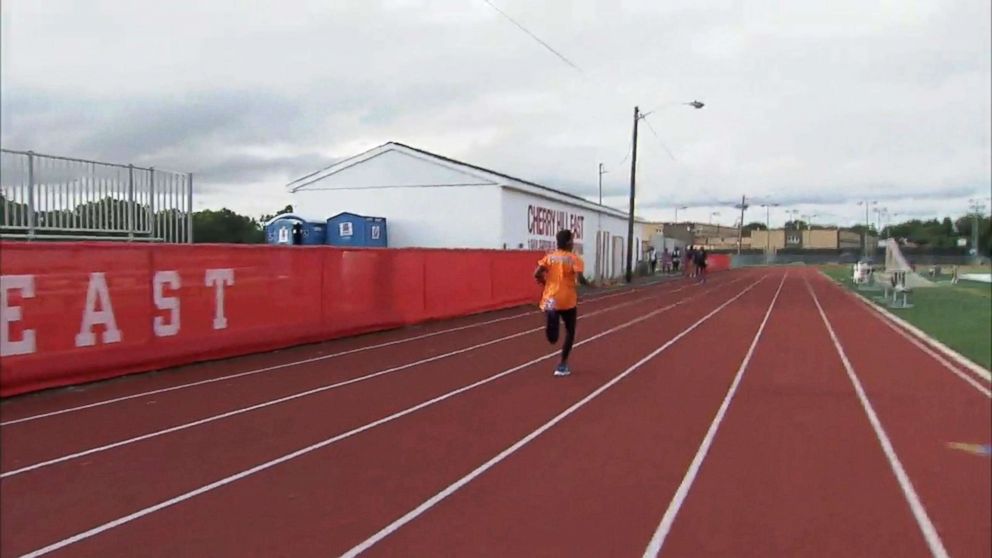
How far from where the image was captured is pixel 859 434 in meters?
7.39

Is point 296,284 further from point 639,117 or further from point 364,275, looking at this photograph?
point 639,117

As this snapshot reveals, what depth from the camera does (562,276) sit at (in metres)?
10.6

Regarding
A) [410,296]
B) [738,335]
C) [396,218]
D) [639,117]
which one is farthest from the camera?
[639,117]

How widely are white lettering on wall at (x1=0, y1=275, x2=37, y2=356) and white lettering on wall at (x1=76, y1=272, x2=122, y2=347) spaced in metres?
1.31

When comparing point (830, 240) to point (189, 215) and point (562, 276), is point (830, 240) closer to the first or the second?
point (562, 276)

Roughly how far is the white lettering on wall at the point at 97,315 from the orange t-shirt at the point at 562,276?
15.9 ft

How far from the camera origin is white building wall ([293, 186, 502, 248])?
1153 inches

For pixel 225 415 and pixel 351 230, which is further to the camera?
pixel 351 230

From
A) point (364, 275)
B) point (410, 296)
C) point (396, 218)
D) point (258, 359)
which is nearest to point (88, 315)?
point (258, 359)

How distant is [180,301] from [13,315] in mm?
4408

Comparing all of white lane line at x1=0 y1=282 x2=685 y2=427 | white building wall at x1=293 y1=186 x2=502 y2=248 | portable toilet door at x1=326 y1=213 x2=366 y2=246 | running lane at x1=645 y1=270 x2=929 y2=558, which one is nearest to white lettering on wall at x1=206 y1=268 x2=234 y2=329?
white lane line at x1=0 y1=282 x2=685 y2=427

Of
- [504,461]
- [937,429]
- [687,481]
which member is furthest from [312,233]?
[687,481]

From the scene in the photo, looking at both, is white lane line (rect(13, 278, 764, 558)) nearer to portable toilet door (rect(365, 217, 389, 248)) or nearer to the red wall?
the red wall

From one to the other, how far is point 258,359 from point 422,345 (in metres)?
3.00
